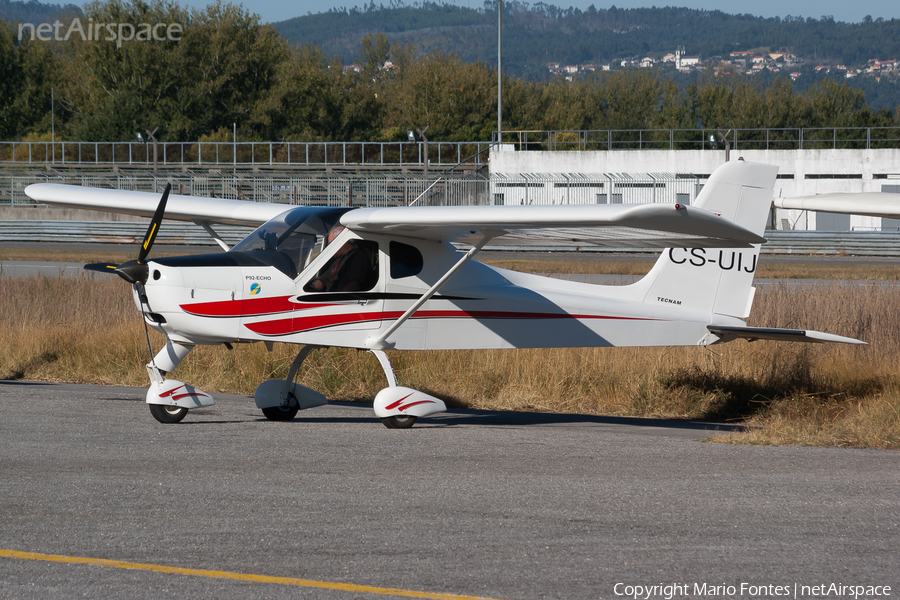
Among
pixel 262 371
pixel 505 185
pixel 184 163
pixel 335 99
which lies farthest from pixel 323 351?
pixel 335 99

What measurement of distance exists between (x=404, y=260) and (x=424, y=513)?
3.71 metres

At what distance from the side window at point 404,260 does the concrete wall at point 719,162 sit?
40252 mm

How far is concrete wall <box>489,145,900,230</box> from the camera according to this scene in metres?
47.9

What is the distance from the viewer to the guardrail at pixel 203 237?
3128cm

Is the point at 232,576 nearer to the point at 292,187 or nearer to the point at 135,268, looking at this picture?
the point at 135,268

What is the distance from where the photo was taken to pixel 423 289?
27.8 feet

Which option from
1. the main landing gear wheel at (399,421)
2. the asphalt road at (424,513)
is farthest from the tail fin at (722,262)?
the main landing gear wheel at (399,421)

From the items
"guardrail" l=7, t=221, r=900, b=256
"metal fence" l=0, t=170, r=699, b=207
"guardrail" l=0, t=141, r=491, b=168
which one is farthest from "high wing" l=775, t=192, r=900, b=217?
"guardrail" l=0, t=141, r=491, b=168

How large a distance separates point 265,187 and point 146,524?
135 feet

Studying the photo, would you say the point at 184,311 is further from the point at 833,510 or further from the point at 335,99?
the point at 335,99

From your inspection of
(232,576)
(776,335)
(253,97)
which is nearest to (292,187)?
(253,97)

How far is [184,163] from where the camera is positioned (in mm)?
50906

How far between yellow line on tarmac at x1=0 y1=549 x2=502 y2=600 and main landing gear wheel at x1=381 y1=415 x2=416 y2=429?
4016mm

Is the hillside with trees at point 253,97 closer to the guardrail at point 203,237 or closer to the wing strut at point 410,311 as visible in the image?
the guardrail at point 203,237
